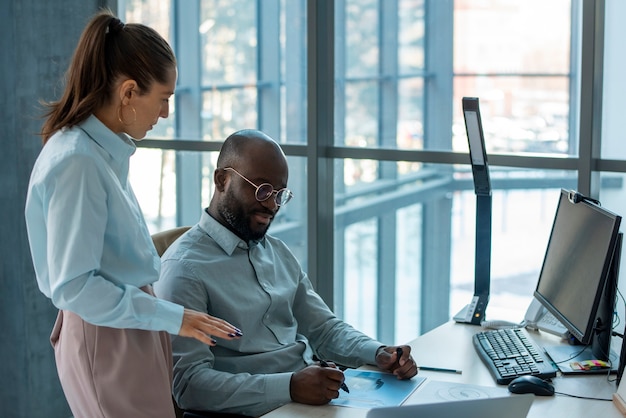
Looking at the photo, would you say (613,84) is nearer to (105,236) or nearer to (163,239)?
(163,239)

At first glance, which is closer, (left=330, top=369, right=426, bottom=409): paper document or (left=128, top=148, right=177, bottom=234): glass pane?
(left=330, top=369, right=426, bottom=409): paper document

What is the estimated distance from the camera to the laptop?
4.94ft

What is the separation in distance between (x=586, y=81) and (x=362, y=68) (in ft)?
3.29

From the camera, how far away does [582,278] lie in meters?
2.31

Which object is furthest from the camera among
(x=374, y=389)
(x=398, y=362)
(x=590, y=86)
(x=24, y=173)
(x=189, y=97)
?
(x=189, y=97)

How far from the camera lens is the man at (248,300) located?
7.14ft

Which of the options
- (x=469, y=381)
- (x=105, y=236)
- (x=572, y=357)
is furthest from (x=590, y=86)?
(x=105, y=236)

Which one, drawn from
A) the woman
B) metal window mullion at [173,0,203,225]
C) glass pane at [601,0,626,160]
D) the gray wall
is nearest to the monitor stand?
glass pane at [601,0,626,160]

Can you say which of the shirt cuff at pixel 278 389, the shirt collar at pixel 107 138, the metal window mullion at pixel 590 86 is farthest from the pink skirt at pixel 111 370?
the metal window mullion at pixel 590 86

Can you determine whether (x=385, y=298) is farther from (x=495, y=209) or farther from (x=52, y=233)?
(x=52, y=233)

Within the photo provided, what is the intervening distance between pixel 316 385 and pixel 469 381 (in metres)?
0.47

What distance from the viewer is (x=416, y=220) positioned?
11.9 feet

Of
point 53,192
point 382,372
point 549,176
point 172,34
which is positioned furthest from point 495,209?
point 53,192

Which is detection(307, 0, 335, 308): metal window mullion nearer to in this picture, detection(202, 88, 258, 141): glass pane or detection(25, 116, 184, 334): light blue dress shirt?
detection(202, 88, 258, 141): glass pane
